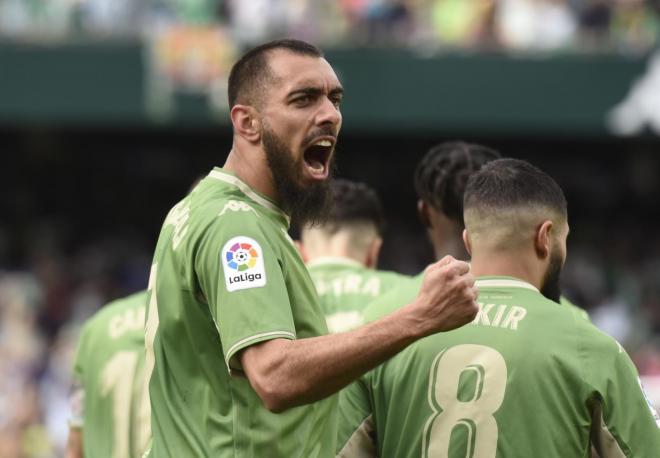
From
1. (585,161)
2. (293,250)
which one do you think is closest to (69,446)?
(293,250)

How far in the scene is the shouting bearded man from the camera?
3871 mm

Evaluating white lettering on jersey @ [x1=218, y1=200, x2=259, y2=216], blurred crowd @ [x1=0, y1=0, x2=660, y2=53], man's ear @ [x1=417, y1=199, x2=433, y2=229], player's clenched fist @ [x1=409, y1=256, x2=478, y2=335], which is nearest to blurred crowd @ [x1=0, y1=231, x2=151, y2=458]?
blurred crowd @ [x1=0, y1=0, x2=660, y2=53]

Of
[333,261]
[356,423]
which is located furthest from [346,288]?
[356,423]

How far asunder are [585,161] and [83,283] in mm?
7737

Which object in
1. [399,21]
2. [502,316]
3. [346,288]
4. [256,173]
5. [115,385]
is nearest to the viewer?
[256,173]

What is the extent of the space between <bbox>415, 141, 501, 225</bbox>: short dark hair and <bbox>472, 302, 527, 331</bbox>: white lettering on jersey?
1.31 metres

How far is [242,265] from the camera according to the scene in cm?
398

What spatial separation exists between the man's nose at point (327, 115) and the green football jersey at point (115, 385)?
86.0 inches

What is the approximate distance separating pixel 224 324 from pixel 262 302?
12cm

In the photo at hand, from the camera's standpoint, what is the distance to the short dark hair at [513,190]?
14.8ft

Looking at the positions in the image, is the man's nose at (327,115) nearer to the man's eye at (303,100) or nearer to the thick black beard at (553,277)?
the man's eye at (303,100)

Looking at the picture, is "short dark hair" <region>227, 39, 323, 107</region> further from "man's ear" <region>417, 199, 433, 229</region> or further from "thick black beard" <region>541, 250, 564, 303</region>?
"man's ear" <region>417, 199, 433, 229</region>

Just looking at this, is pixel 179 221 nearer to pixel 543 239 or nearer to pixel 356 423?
pixel 356 423

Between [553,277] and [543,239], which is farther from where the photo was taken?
[553,277]
